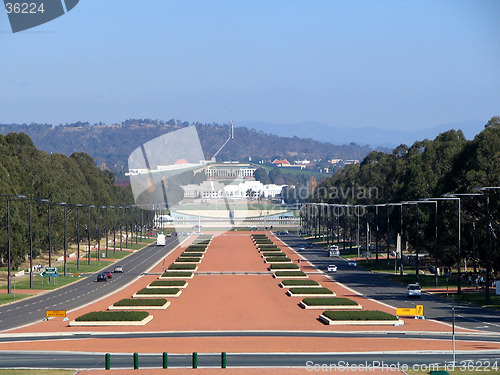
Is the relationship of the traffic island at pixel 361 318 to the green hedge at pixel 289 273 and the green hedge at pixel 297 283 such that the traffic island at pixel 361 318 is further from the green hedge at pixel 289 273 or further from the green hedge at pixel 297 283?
the green hedge at pixel 289 273

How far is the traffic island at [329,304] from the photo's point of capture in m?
75.6

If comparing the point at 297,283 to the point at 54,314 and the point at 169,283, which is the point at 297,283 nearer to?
the point at 169,283

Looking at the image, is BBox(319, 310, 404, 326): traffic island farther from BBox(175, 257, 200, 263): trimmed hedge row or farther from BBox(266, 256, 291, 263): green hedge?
BBox(175, 257, 200, 263): trimmed hedge row

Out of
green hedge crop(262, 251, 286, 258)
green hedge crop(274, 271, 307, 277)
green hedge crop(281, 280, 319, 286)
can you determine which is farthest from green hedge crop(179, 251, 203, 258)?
green hedge crop(281, 280, 319, 286)

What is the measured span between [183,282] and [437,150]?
60392mm

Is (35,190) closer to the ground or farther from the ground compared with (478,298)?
farther from the ground

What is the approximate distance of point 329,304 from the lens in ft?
253

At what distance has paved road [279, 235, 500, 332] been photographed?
219 ft

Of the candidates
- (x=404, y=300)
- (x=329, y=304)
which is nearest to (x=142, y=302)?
(x=329, y=304)

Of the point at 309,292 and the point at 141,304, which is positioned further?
the point at 309,292

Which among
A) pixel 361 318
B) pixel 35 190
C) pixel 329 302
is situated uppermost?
pixel 35 190

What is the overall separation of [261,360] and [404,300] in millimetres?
40071

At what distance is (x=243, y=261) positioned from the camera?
140625 millimetres

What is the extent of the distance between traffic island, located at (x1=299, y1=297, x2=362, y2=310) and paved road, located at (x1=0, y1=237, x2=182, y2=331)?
Answer: 22.2 meters
